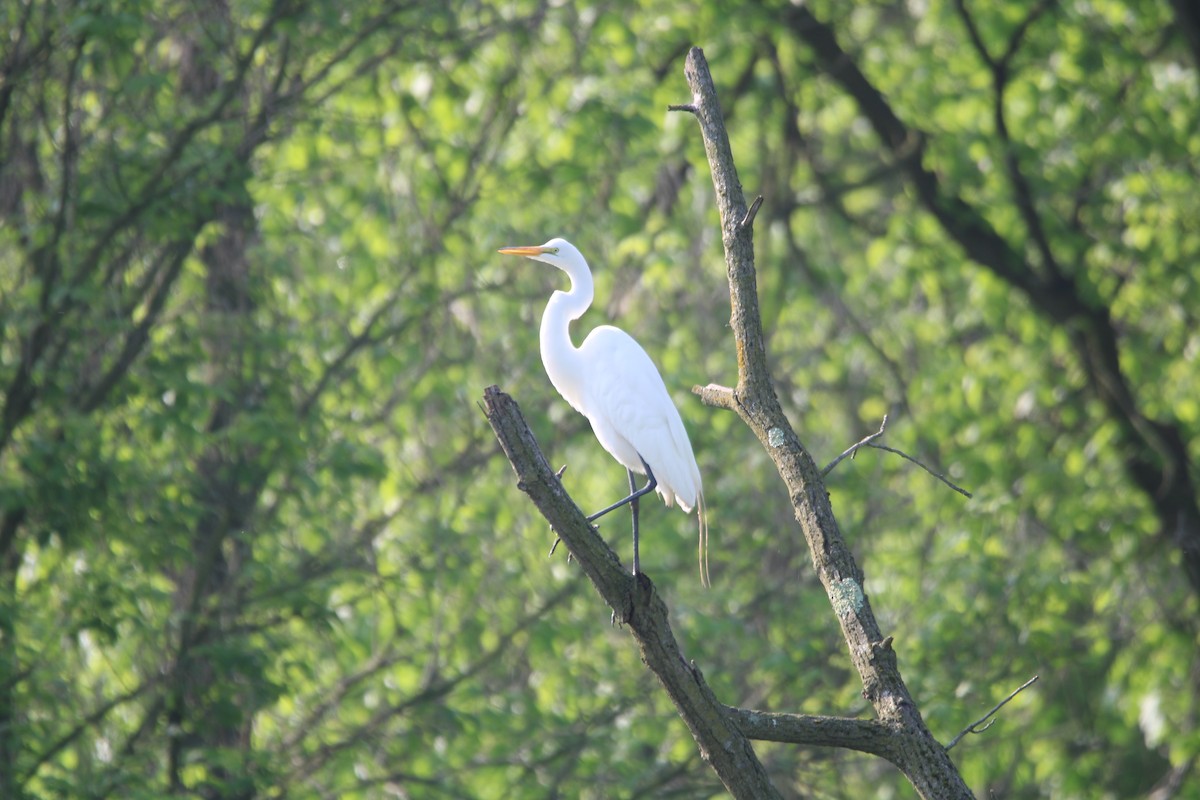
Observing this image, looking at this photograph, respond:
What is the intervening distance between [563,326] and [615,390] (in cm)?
29

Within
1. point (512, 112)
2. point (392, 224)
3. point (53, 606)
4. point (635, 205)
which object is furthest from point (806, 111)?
point (53, 606)

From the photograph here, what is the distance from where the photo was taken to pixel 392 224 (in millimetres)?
7715

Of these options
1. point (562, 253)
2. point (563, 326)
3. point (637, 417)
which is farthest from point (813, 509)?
point (562, 253)

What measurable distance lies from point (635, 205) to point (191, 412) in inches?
128

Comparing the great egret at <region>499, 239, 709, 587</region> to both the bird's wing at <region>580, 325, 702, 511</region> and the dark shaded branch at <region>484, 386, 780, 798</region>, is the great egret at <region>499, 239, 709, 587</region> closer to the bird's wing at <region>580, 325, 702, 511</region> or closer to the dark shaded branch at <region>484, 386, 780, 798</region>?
the bird's wing at <region>580, 325, 702, 511</region>

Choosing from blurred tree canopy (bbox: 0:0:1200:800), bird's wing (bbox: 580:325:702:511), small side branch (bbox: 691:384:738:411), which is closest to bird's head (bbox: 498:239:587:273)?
bird's wing (bbox: 580:325:702:511)

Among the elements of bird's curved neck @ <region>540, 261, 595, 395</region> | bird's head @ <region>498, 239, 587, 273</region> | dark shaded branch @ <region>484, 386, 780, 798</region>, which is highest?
bird's head @ <region>498, 239, 587, 273</region>

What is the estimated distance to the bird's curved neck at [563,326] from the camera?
4836 mm

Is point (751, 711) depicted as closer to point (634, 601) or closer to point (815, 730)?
point (815, 730)

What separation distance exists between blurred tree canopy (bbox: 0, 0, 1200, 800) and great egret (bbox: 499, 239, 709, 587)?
199cm

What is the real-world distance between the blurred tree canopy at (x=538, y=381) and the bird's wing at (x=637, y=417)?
2012mm

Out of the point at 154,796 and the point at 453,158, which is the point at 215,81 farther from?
the point at 154,796

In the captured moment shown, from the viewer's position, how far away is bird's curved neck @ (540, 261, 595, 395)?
4836mm

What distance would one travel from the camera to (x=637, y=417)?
493 cm
